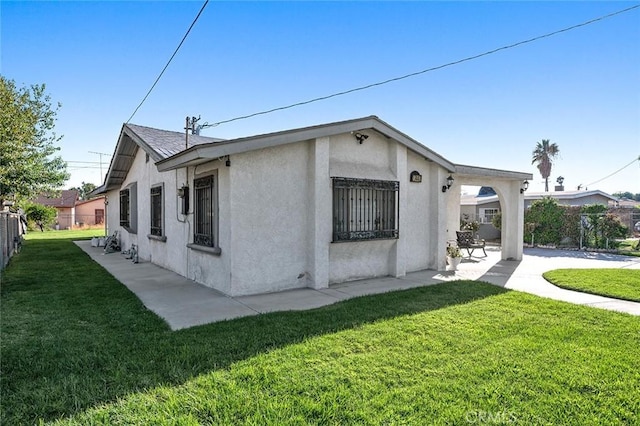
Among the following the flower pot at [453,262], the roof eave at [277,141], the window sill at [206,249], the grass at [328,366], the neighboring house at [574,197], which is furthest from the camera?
the neighboring house at [574,197]

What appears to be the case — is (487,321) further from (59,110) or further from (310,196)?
(59,110)

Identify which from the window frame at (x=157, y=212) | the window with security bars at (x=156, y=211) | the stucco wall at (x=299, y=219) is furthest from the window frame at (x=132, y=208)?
the stucco wall at (x=299, y=219)

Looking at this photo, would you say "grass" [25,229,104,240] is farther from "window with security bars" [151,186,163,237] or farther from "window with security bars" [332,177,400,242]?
"window with security bars" [332,177,400,242]

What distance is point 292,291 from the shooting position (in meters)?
7.45

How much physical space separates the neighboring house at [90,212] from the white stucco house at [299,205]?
39740mm

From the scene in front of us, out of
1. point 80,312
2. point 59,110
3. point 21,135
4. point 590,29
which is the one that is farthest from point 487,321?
point 59,110

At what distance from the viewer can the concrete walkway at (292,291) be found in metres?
5.99

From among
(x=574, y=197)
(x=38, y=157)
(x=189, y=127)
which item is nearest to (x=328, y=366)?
(x=189, y=127)

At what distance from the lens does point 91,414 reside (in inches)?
112

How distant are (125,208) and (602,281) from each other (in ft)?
52.6

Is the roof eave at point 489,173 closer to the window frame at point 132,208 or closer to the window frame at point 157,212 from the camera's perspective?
the window frame at point 157,212

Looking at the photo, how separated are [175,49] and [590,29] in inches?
403

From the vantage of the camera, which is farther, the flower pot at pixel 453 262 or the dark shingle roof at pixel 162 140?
the flower pot at pixel 453 262

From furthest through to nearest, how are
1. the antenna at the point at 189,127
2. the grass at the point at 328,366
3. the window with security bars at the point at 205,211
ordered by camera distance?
the antenna at the point at 189,127 → the window with security bars at the point at 205,211 → the grass at the point at 328,366
